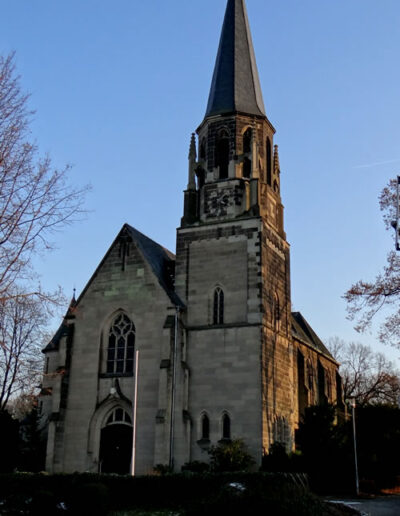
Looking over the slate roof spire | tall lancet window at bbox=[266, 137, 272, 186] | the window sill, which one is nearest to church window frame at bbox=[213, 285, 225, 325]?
the window sill

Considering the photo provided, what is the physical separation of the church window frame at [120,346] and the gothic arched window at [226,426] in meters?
5.19

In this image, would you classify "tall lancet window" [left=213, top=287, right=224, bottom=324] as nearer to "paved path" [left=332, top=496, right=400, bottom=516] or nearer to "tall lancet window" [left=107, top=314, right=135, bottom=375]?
"tall lancet window" [left=107, top=314, right=135, bottom=375]

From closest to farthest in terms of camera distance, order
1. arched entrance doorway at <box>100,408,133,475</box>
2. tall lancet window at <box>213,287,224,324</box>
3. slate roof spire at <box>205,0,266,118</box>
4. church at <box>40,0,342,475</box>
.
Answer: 1. church at <box>40,0,342,475</box>
2. arched entrance doorway at <box>100,408,133,475</box>
3. tall lancet window at <box>213,287,224,324</box>
4. slate roof spire at <box>205,0,266,118</box>

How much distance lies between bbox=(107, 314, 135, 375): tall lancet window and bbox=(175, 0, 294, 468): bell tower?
9.65 feet

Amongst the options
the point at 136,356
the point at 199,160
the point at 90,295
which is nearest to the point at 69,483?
the point at 136,356

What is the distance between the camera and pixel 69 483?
1936 centimetres

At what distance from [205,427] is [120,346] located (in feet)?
19.8

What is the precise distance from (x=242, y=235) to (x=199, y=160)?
19.6 feet

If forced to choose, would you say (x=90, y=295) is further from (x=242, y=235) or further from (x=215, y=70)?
(x=215, y=70)

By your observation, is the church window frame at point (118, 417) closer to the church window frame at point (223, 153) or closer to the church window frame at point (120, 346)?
the church window frame at point (120, 346)

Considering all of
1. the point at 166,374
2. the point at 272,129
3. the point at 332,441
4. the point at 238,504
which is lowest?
the point at 238,504

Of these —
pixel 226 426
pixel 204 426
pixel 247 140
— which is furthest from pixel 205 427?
pixel 247 140

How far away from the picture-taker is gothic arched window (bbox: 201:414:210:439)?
30562 mm

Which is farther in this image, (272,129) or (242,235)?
(272,129)
